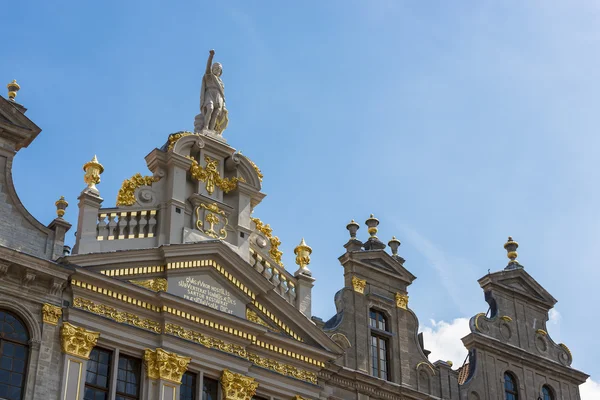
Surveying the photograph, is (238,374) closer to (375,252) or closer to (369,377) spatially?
(369,377)

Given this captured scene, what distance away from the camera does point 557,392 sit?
117 ft

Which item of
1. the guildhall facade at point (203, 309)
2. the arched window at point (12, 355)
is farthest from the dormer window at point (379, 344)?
the arched window at point (12, 355)

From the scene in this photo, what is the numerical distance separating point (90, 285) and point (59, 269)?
0.89 metres

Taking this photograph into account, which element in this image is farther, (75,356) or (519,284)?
(519,284)

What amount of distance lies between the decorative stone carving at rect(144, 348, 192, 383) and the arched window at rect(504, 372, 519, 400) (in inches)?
441

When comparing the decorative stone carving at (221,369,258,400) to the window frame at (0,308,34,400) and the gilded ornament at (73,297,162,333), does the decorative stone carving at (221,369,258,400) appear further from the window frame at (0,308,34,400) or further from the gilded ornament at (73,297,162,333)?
the window frame at (0,308,34,400)

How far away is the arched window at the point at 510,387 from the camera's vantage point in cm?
3456

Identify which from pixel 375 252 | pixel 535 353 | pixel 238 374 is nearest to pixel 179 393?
pixel 238 374

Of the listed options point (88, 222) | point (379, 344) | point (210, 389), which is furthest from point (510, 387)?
point (88, 222)

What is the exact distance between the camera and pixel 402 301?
3366cm

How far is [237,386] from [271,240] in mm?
4852

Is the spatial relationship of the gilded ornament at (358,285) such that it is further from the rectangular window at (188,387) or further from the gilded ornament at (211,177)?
the rectangular window at (188,387)

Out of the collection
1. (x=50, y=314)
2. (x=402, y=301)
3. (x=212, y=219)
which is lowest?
(x=50, y=314)

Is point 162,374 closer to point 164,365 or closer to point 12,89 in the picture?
point 164,365
